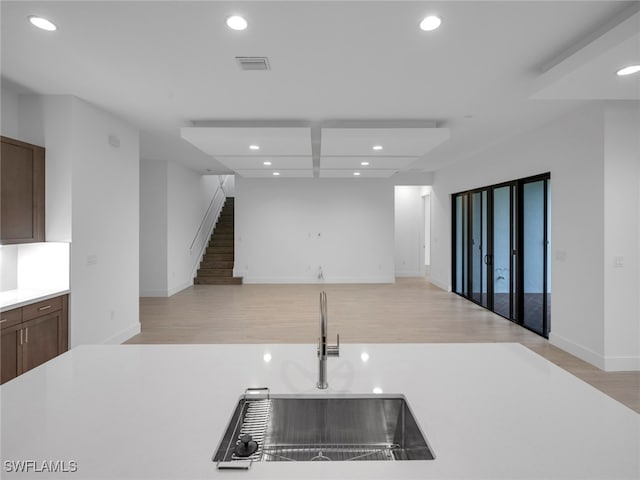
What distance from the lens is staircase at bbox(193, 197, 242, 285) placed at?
925cm

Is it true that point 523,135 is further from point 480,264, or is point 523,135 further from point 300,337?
Answer: point 300,337

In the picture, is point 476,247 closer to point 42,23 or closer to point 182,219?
point 182,219

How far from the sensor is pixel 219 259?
385 inches

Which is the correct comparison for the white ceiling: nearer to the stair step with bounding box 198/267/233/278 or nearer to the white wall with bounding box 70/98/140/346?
the white wall with bounding box 70/98/140/346

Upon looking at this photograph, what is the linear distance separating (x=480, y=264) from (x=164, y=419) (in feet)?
22.0

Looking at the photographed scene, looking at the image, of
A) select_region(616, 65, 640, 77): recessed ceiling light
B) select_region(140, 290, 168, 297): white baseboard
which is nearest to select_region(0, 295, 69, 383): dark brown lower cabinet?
select_region(140, 290, 168, 297): white baseboard

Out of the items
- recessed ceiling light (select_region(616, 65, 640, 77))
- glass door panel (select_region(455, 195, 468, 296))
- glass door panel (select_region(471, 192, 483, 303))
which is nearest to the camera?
recessed ceiling light (select_region(616, 65, 640, 77))

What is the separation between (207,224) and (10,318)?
7.54 meters

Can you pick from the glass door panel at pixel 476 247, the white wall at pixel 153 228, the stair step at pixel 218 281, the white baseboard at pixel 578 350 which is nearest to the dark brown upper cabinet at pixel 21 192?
the white wall at pixel 153 228

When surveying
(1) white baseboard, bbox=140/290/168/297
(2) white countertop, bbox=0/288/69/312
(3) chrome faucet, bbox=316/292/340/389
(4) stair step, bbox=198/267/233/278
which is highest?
(3) chrome faucet, bbox=316/292/340/389

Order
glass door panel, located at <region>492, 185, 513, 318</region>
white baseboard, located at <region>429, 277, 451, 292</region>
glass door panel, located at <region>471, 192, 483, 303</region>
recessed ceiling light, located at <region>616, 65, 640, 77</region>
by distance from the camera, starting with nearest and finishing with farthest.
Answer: recessed ceiling light, located at <region>616, 65, 640, 77</region> < glass door panel, located at <region>492, 185, 513, 318</region> < glass door panel, located at <region>471, 192, 483, 303</region> < white baseboard, located at <region>429, 277, 451, 292</region>

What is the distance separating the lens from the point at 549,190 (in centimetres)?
478

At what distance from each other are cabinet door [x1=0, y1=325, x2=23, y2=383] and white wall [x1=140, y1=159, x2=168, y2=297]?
4.64 meters

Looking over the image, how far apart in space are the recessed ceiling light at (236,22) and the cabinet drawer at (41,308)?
116 inches
